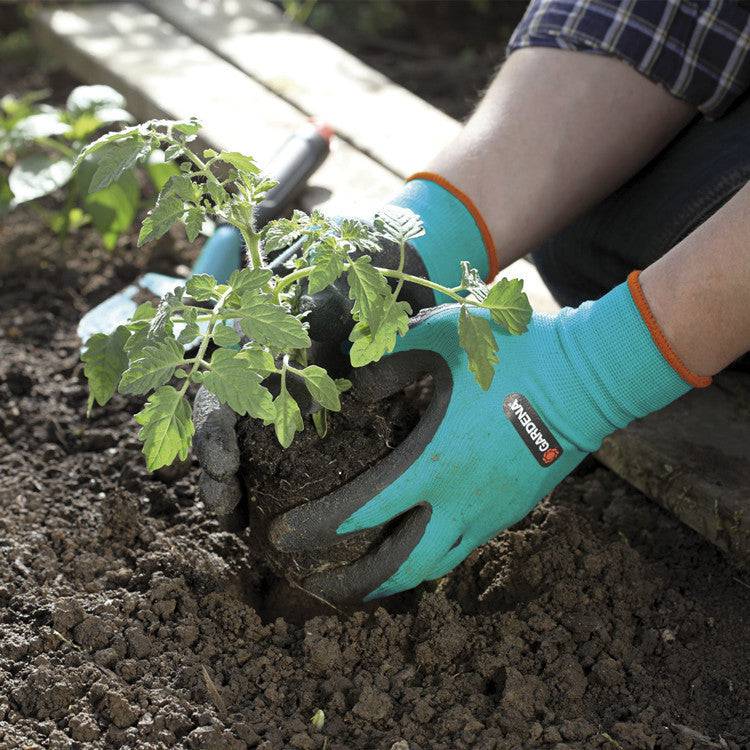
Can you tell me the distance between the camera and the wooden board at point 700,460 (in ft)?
5.69

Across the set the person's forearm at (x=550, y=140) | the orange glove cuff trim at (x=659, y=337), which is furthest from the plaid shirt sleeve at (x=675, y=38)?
the orange glove cuff trim at (x=659, y=337)

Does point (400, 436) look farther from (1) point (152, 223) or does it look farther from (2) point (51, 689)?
(2) point (51, 689)

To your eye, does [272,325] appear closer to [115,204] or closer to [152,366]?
[152,366]

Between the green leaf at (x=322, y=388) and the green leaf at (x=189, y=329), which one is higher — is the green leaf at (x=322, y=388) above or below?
below

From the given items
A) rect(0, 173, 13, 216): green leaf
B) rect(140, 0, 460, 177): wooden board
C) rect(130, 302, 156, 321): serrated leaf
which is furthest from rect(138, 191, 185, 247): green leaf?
rect(0, 173, 13, 216): green leaf

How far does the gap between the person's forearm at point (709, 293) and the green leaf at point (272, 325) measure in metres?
0.55

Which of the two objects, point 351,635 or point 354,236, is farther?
point 351,635

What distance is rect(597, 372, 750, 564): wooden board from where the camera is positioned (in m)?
1.73

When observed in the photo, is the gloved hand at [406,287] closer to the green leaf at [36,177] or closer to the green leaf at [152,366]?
the green leaf at [152,366]

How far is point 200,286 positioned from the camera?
140cm

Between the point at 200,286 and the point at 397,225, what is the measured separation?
283mm

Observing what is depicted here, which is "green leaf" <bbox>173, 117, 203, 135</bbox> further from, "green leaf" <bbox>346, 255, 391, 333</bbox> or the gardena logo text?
the gardena logo text

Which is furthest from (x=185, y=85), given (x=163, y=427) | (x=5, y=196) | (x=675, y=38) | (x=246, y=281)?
(x=163, y=427)

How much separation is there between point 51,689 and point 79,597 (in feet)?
0.68
